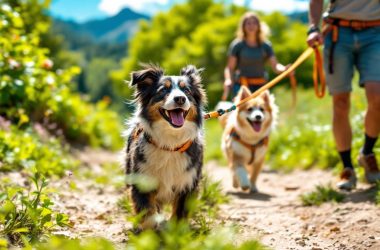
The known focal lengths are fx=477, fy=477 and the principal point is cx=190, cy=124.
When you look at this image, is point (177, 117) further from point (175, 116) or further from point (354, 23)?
point (354, 23)

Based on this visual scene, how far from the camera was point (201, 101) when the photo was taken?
13.8 ft

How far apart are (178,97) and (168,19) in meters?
42.2

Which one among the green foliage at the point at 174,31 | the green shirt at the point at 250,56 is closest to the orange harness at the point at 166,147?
the green shirt at the point at 250,56

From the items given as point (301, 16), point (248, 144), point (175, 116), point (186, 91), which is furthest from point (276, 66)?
point (301, 16)

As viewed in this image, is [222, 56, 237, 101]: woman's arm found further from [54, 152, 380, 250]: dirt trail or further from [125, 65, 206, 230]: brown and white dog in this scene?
[125, 65, 206, 230]: brown and white dog

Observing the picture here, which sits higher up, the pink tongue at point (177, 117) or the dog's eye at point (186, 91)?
the dog's eye at point (186, 91)

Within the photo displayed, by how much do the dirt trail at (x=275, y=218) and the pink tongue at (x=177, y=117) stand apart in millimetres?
657

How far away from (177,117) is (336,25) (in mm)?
2277

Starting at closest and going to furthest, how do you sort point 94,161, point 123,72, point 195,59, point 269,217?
point 269,217
point 94,161
point 195,59
point 123,72

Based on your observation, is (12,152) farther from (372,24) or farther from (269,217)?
(372,24)

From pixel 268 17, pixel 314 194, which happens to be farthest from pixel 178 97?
pixel 268 17

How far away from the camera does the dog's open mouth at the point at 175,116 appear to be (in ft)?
12.6

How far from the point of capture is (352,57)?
16.6 feet

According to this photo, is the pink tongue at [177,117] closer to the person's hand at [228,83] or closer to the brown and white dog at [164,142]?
the brown and white dog at [164,142]
